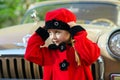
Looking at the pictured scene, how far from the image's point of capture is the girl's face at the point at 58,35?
412 cm

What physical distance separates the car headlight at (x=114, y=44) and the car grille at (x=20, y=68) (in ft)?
2.56

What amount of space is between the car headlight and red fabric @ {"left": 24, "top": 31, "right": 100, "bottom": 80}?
27.3 inches

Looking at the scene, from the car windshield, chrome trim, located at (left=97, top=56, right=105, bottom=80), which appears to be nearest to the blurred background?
the car windshield

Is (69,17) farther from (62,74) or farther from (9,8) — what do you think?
(9,8)

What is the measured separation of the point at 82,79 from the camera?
4.20 m

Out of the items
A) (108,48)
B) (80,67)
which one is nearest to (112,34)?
(108,48)

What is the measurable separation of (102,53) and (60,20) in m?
1.00

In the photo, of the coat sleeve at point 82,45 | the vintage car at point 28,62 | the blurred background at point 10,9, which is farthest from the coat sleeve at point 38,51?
the blurred background at point 10,9

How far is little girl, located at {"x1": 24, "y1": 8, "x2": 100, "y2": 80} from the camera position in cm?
409

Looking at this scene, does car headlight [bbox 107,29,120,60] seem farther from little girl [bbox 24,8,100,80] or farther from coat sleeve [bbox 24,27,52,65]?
coat sleeve [bbox 24,27,52,65]

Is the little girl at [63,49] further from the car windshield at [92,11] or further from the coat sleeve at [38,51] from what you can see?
the car windshield at [92,11]

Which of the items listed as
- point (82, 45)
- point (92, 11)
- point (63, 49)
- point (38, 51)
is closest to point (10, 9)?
point (92, 11)

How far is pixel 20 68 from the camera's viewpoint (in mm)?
5137

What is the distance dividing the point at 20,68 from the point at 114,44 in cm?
104
